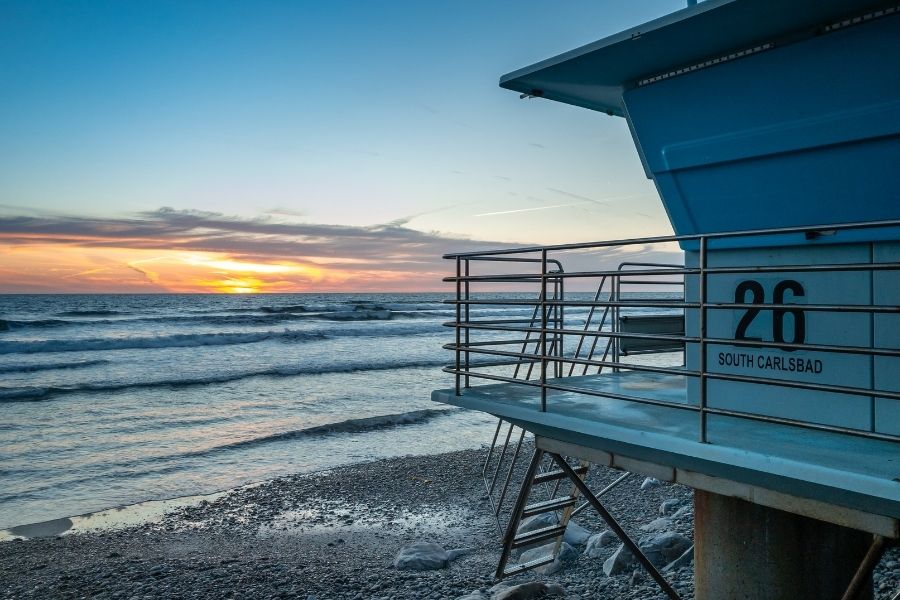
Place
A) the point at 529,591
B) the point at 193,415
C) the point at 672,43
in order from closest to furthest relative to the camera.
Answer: the point at 672,43, the point at 529,591, the point at 193,415

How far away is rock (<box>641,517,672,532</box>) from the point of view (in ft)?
26.3

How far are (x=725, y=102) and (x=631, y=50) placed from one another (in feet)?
2.48

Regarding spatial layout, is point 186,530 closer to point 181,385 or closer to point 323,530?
point 323,530

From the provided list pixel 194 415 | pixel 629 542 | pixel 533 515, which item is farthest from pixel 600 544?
pixel 194 415

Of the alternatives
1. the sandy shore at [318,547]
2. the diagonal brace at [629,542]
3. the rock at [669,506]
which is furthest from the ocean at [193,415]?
the diagonal brace at [629,542]

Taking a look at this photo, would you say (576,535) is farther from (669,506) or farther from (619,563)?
(669,506)

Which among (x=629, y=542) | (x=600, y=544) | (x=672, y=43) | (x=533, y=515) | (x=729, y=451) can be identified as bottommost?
(x=600, y=544)

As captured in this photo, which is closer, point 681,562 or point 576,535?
point 681,562

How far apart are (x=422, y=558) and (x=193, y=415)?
11.0m

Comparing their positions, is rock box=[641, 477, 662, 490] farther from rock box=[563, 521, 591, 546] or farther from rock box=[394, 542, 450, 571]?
rock box=[394, 542, 450, 571]

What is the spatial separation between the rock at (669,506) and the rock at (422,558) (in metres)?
3.25

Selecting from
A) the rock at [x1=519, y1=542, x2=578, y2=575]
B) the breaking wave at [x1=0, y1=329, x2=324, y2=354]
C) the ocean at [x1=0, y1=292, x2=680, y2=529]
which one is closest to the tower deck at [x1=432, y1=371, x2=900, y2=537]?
the ocean at [x1=0, y1=292, x2=680, y2=529]

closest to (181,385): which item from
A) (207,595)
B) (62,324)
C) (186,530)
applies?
(186,530)

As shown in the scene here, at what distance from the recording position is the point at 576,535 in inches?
302
